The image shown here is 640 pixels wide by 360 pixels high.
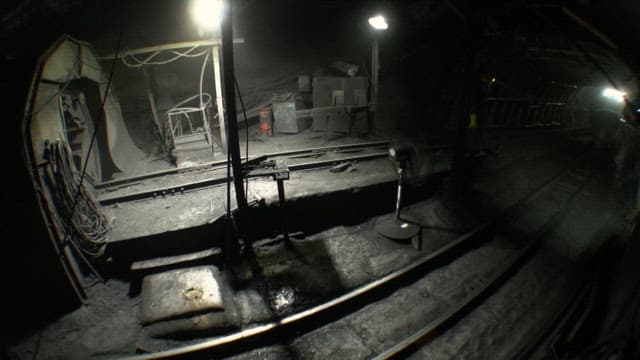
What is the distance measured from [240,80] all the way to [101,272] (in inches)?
488

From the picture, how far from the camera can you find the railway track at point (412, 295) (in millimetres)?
4215

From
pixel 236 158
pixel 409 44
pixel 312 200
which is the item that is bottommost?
pixel 312 200

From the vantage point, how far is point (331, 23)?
16.9 metres

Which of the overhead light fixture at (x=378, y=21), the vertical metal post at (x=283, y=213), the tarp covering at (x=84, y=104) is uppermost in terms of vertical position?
the overhead light fixture at (x=378, y=21)

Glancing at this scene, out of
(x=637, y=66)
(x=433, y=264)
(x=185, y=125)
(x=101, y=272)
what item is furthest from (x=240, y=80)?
(x=637, y=66)

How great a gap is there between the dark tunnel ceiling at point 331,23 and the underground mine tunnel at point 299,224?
52mm

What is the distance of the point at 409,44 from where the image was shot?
1559 cm

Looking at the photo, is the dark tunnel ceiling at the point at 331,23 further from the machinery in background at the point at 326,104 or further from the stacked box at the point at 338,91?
the stacked box at the point at 338,91

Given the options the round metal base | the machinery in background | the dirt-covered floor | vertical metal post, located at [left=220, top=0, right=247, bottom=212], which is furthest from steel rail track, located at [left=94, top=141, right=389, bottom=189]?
vertical metal post, located at [left=220, top=0, right=247, bottom=212]

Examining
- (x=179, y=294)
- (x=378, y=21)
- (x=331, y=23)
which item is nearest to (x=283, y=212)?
(x=179, y=294)

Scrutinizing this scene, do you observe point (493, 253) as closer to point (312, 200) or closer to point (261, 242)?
point (312, 200)

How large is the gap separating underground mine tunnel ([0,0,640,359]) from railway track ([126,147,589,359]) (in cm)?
4

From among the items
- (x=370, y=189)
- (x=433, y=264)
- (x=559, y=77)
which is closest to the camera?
(x=433, y=264)

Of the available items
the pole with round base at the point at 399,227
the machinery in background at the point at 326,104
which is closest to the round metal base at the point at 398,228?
the pole with round base at the point at 399,227
